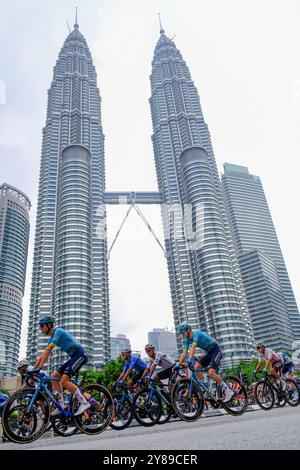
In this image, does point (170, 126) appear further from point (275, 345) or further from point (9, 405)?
point (9, 405)

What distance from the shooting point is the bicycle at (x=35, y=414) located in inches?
243

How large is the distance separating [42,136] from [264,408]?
208959mm

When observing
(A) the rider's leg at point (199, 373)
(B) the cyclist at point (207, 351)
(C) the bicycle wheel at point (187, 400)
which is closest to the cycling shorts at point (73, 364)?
(C) the bicycle wheel at point (187, 400)

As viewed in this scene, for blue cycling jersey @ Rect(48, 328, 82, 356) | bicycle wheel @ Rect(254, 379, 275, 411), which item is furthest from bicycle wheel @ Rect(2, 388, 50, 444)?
bicycle wheel @ Rect(254, 379, 275, 411)

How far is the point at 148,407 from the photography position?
857 centimetres

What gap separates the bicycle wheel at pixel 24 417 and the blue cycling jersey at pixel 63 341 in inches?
39.5

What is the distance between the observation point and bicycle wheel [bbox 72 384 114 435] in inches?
283

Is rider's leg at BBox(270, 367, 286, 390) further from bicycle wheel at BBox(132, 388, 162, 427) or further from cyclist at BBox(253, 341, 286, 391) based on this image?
bicycle wheel at BBox(132, 388, 162, 427)

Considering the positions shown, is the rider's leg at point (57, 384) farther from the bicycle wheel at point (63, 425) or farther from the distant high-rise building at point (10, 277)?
the distant high-rise building at point (10, 277)

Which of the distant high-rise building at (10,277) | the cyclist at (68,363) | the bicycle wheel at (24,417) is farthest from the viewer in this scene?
the distant high-rise building at (10,277)

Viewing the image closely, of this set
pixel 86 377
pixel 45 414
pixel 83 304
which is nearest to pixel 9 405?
pixel 45 414

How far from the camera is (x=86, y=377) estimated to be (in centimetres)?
6166

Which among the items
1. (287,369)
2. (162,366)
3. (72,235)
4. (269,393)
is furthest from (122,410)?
(72,235)
